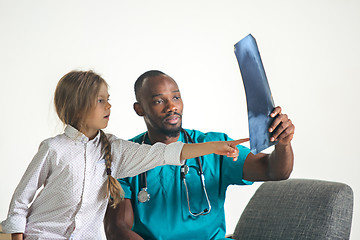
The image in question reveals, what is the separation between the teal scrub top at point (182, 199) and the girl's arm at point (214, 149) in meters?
0.27

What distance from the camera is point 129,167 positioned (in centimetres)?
152

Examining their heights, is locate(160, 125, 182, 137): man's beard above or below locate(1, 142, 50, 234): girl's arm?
above

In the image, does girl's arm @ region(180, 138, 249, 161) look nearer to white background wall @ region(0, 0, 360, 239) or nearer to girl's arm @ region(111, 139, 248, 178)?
girl's arm @ region(111, 139, 248, 178)

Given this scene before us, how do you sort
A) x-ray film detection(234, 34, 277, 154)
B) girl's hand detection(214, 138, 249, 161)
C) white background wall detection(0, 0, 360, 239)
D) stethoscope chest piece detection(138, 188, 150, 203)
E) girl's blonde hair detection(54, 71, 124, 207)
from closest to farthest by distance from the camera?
x-ray film detection(234, 34, 277, 154) → girl's hand detection(214, 138, 249, 161) → girl's blonde hair detection(54, 71, 124, 207) → stethoscope chest piece detection(138, 188, 150, 203) → white background wall detection(0, 0, 360, 239)

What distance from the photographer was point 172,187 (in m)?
1.70

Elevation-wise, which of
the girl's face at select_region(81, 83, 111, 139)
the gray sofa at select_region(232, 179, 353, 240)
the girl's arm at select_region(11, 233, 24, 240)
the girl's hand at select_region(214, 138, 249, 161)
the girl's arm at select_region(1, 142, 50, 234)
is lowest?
the gray sofa at select_region(232, 179, 353, 240)

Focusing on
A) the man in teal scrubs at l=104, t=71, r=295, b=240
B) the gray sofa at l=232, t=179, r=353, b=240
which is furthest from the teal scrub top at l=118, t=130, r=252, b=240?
the gray sofa at l=232, t=179, r=353, b=240

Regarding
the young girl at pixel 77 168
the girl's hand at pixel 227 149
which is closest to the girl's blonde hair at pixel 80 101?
the young girl at pixel 77 168

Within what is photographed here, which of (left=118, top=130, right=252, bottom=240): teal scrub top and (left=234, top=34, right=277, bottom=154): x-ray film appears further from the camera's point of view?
(left=118, top=130, right=252, bottom=240): teal scrub top

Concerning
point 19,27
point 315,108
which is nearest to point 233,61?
point 315,108

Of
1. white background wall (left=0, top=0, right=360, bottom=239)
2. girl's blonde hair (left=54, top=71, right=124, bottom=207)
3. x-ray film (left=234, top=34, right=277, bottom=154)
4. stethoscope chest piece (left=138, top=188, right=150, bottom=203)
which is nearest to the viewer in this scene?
x-ray film (left=234, top=34, right=277, bottom=154)

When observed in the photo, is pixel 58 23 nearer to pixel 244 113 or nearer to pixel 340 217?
pixel 244 113

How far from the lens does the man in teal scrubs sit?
1.65 metres

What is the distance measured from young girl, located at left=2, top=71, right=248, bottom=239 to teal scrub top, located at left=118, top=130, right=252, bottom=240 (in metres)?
0.19
